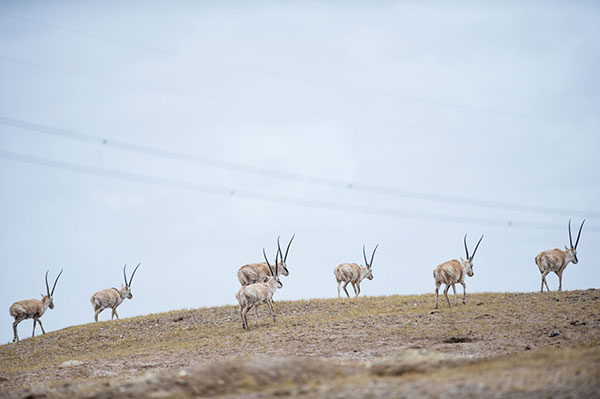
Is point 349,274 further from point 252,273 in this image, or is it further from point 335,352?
point 335,352

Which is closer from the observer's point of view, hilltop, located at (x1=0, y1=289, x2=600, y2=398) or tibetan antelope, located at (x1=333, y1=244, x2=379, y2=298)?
hilltop, located at (x1=0, y1=289, x2=600, y2=398)

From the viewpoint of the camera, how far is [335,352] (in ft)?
72.7

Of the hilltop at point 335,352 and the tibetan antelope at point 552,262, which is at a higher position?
the tibetan antelope at point 552,262

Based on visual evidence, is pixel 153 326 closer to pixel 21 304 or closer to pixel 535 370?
pixel 21 304

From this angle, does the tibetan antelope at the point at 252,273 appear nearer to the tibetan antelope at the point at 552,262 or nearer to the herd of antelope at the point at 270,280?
the herd of antelope at the point at 270,280

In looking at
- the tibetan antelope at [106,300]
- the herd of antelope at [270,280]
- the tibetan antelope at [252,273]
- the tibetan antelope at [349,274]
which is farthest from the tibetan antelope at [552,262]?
the tibetan antelope at [106,300]

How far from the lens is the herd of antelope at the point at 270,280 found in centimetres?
2793

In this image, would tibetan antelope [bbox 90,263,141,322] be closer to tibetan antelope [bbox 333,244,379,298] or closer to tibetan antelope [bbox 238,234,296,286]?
tibetan antelope [bbox 238,234,296,286]

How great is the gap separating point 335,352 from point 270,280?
8802 millimetres

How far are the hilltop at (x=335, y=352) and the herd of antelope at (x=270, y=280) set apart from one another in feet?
4.14

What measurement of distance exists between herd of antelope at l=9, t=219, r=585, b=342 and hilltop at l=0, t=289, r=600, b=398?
1263 millimetres

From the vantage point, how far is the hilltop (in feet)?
43.4

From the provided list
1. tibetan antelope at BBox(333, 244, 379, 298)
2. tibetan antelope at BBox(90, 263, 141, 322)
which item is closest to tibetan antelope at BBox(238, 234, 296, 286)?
tibetan antelope at BBox(333, 244, 379, 298)

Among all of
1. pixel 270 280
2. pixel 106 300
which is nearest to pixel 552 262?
pixel 270 280
